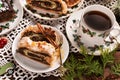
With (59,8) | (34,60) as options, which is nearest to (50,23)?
(59,8)

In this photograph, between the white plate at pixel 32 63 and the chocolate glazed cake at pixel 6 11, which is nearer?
the white plate at pixel 32 63

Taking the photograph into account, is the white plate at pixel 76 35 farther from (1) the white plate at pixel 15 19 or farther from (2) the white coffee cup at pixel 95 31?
(1) the white plate at pixel 15 19

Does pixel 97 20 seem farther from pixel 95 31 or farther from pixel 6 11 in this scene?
pixel 6 11

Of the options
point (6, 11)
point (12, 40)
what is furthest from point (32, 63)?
point (6, 11)

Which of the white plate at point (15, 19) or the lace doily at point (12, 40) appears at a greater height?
the white plate at point (15, 19)

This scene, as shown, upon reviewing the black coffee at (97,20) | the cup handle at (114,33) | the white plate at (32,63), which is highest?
the black coffee at (97,20)

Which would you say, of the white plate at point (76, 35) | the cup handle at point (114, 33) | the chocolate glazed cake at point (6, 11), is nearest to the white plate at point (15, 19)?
the chocolate glazed cake at point (6, 11)
